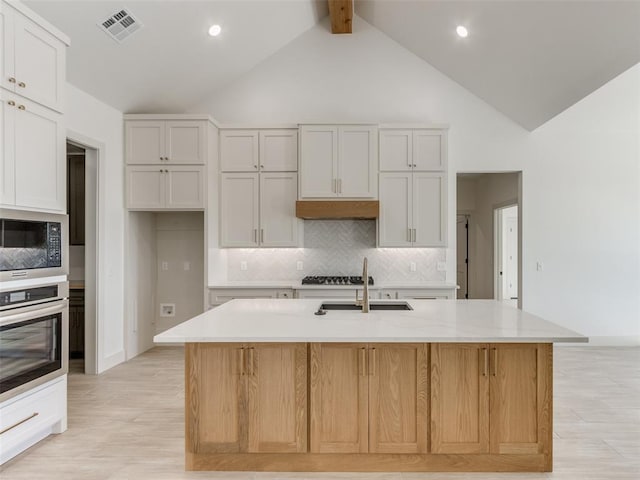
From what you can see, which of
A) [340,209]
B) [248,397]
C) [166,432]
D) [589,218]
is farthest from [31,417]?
[589,218]

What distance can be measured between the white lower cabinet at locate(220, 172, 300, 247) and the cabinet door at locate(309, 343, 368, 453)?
8.92 feet

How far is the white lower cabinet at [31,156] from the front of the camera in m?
2.48

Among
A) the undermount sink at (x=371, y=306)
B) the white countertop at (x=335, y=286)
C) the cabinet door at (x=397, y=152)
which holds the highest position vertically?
the cabinet door at (x=397, y=152)

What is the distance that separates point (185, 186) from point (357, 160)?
202cm

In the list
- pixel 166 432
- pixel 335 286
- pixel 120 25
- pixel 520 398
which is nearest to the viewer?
pixel 520 398

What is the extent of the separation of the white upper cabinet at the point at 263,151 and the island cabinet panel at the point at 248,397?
3014 millimetres

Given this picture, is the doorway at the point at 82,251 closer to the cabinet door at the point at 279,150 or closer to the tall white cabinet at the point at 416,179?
the cabinet door at the point at 279,150

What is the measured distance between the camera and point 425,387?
2.36 meters

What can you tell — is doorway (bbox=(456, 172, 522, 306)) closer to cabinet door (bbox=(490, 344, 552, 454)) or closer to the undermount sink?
the undermount sink

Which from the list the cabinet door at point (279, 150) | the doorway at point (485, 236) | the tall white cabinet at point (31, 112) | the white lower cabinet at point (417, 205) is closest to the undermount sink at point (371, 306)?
the white lower cabinet at point (417, 205)

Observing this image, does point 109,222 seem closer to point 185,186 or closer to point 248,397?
point 185,186

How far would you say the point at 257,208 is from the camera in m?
5.01

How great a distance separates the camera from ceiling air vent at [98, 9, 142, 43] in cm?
349

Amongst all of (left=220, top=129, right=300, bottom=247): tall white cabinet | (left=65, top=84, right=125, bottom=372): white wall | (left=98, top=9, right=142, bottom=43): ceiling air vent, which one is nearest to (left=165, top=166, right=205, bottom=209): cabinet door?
(left=220, top=129, right=300, bottom=247): tall white cabinet
